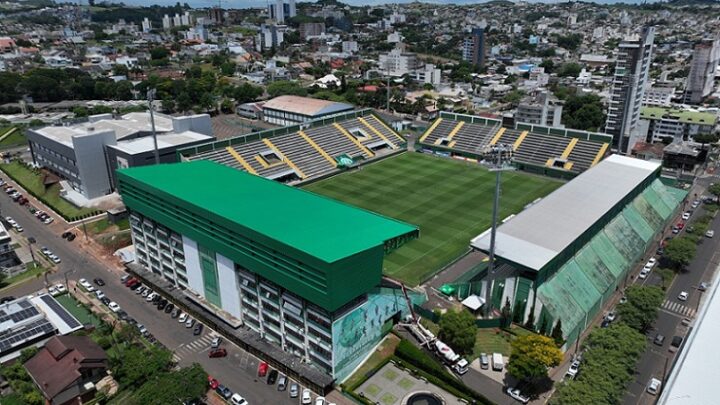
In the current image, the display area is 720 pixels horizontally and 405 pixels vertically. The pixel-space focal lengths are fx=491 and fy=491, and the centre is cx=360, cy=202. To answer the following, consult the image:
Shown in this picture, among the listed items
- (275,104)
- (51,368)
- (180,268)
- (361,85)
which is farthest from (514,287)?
(361,85)

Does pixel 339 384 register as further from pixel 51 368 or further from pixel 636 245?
pixel 636 245

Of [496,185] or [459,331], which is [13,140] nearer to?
[459,331]

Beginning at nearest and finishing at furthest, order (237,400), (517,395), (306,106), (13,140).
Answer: (237,400) < (517,395) < (13,140) < (306,106)

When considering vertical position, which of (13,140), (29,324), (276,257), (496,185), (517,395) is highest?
(496,185)

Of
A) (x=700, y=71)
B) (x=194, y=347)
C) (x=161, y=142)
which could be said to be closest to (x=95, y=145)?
(x=161, y=142)

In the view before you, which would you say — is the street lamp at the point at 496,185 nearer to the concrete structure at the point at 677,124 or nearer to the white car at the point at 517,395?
the white car at the point at 517,395

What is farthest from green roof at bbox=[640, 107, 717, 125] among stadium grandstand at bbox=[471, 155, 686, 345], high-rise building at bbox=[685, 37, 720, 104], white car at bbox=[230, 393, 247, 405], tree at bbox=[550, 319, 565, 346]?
white car at bbox=[230, 393, 247, 405]
